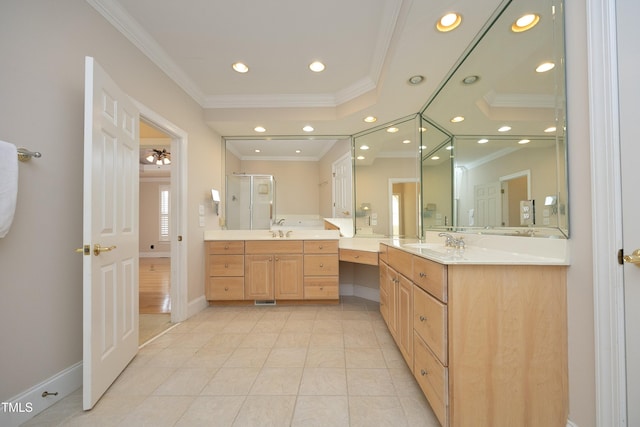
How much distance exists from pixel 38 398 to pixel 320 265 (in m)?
2.35

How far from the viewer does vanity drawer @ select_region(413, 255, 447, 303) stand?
117 cm

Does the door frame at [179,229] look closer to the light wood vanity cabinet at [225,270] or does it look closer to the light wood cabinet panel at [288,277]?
the light wood vanity cabinet at [225,270]

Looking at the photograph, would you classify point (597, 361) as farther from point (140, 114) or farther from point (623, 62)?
point (140, 114)

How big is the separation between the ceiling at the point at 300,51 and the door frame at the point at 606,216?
731mm

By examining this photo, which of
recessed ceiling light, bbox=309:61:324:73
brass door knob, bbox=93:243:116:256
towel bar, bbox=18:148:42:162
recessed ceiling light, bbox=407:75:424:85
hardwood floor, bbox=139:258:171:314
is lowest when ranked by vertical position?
hardwood floor, bbox=139:258:171:314

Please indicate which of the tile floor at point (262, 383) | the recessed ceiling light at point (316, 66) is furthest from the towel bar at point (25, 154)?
the recessed ceiling light at point (316, 66)

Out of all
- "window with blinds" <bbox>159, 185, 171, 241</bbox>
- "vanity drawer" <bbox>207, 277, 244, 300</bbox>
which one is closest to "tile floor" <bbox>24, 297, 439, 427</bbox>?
"vanity drawer" <bbox>207, 277, 244, 300</bbox>

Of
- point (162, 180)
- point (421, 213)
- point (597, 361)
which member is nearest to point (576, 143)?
point (597, 361)

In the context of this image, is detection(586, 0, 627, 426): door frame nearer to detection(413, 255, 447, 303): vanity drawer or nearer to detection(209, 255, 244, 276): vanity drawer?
detection(413, 255, 447, 303): vanity drawer

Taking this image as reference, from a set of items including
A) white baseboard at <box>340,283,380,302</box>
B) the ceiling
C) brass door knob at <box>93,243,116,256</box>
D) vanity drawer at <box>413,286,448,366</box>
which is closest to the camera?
vanity drawer at <box>413,286,448,366</box>

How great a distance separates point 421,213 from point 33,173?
122 inches

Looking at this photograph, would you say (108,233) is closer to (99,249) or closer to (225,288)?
(99,249)

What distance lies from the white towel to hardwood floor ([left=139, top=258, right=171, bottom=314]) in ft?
7.00

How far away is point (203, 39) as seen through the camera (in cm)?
206
